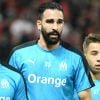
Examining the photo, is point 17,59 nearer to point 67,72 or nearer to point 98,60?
point 67,72

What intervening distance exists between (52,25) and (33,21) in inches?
289

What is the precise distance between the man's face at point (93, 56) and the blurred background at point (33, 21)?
528cm

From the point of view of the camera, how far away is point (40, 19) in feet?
24.2

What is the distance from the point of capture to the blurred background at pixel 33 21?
13.9 meters

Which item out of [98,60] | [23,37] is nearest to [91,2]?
[23,37]

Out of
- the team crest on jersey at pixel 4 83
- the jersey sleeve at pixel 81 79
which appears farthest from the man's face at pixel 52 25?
the team crest on jersey at pixel 4 83

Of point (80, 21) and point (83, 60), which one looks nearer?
point (83, 60)

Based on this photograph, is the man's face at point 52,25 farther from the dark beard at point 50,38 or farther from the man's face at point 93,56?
the man's face at point 93,56

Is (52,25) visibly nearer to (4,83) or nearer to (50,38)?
(50,38)

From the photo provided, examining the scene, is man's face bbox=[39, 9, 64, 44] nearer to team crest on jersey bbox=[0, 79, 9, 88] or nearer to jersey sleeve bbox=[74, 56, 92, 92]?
jersey sleeve bbox=[74, 56, 92, 92]

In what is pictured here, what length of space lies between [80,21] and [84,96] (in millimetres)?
8137

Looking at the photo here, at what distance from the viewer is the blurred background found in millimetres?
13914

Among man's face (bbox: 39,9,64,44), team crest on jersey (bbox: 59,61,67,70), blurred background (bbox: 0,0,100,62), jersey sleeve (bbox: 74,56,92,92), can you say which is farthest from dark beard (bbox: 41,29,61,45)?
blurred background (bbox: 0,0,100,62)

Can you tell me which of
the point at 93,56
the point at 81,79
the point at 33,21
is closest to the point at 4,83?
the point at 81,79
